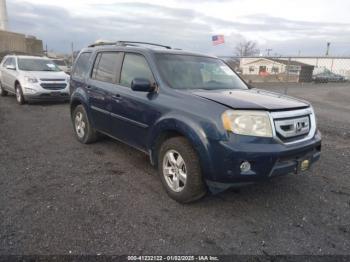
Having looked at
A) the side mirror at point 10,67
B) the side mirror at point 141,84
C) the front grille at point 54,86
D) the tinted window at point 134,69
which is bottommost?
the front grille at point 54,86

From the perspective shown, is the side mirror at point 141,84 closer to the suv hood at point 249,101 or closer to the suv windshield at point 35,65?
the suv hood at point 249,101

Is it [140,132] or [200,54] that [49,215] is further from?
[200,54]

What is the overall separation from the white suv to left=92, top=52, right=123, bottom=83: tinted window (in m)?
5.83

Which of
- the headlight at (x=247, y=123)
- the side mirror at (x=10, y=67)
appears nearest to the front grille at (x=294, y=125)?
the headlight at (x=247, y=123)

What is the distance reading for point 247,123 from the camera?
3205 mm

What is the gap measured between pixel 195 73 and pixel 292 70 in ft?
111

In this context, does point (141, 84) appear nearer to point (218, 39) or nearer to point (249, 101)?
point (249, 101)

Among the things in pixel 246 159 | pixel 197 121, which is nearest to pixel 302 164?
pixel 246 159

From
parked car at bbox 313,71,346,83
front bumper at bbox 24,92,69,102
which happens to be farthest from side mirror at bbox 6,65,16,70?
parked car at bbox 313,71,346,83

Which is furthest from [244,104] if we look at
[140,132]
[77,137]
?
[77,137]

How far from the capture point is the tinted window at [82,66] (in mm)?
5797

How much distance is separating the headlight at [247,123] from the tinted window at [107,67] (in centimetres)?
229

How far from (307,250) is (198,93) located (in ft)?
6.62

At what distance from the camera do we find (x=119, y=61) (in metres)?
4.87
